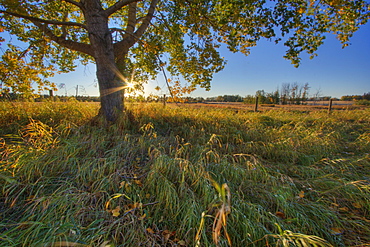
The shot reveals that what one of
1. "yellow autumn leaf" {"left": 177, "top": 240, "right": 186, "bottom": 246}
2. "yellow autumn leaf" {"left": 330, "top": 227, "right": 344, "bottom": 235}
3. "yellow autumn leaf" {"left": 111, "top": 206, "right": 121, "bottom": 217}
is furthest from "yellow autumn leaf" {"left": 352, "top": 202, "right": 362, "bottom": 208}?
"yellow autumn leaf" {"left": 111, "top": 206, "right": 121, "bottom": 217}

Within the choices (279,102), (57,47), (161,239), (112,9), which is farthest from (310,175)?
(279,102)

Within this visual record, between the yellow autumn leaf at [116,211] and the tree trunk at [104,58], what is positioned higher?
the tree trunk at [104,58]

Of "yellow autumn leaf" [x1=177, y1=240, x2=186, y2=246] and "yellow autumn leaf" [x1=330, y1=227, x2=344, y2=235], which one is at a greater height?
"yellow autumn leaf" [x1=330, y1=227, x2=344, y2=235]

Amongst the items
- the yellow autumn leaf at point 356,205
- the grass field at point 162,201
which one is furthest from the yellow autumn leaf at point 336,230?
the yellow autumn leaf at point 356,205

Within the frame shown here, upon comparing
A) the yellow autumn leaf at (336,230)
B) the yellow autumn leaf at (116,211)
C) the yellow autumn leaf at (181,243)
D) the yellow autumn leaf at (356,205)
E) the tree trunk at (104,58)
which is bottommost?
the yellow autumn leaf at (181,243)

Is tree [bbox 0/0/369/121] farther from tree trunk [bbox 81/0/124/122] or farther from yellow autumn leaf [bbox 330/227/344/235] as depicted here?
yellow autumn leaf [bbox 330/227/344/235]

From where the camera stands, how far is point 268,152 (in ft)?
11.1

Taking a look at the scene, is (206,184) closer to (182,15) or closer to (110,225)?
(110,225)

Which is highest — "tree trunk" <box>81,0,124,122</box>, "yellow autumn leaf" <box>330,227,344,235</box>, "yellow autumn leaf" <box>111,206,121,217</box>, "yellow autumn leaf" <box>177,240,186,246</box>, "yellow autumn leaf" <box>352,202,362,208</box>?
"tree trunk" <box>81,0,124,122</box>

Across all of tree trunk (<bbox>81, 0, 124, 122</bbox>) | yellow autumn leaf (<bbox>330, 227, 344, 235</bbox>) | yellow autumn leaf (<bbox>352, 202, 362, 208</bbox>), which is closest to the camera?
yellow autumn leaf (<bbox>330, 227, 344, 235</bbox>)

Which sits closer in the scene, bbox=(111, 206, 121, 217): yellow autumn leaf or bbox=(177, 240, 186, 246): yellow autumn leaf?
bbox=(177, 240, 186, 246): yellow autumn leaf

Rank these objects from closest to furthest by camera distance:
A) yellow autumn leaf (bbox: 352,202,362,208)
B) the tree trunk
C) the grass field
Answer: the grass field → yellow autumn leaf (bbox: 352,202,362,208) → the tree trunk

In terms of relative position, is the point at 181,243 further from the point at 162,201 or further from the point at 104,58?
the point at 104,58

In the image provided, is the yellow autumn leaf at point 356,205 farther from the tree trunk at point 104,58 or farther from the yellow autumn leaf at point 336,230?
the tree trunk at point 104,58
